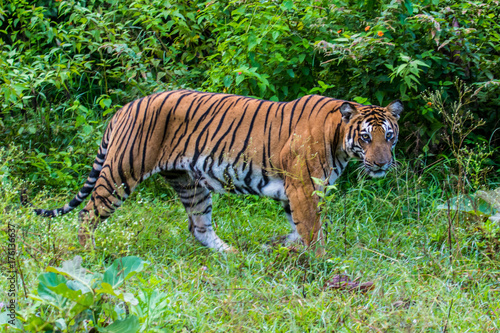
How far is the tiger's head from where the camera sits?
3.94m

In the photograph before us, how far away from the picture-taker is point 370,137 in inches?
156

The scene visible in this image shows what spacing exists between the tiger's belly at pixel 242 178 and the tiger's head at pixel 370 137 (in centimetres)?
Answer: 63

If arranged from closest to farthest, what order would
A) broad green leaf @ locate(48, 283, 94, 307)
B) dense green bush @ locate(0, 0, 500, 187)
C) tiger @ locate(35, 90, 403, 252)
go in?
broad green leaf @ locate(48, 283, 94, 307)
tiger @ locate(35, 90, 403, 252)
dense green bush @ locate(0, 0, 500, 187)

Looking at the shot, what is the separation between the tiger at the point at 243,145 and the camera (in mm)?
4035

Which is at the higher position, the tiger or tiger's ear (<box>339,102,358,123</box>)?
tiger's ear (<box>339,102,358,123</box>)

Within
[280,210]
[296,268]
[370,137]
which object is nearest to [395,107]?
[370,137]

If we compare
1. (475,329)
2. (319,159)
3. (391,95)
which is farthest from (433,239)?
(391,95)

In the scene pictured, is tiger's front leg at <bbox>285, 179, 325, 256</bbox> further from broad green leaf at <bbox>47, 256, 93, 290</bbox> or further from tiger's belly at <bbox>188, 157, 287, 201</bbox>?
broad green leaf at <bbox>47, 256, 93, 290</bbox>

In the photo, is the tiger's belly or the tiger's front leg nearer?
the tiger's front leg

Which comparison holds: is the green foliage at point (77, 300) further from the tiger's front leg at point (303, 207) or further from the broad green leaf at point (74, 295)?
the tiger's front leg at point (303, 207)

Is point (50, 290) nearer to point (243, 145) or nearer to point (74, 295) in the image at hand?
point (74, 295)

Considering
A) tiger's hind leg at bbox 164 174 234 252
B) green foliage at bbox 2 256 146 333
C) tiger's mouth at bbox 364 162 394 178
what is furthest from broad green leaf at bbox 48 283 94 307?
tiger's mouth at bbox 364 162 394 178

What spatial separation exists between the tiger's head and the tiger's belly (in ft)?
2.07

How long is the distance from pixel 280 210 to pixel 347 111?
1724mm
